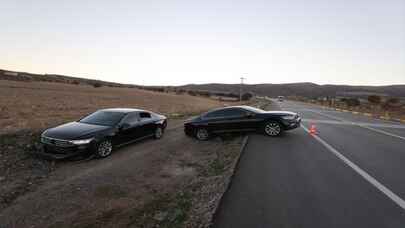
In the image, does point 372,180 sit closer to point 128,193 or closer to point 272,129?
point 128,193

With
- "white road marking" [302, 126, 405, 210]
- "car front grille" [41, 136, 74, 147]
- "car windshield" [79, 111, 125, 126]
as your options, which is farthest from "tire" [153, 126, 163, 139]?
"white road marking" [302, 126, 405, 210]

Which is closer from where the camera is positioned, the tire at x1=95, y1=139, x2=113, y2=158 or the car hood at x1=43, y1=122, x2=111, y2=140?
the car hood at x1=43, y1=122, x2=111, y2=140

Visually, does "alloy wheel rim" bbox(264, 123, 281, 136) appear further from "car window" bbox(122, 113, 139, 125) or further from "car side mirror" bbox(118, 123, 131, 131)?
"car side mirror" bbox(118, 123, 131, 131)

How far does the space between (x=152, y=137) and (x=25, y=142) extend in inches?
185

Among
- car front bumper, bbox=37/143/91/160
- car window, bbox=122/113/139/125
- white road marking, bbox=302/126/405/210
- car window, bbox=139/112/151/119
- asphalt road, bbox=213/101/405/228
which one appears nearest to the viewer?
asphalt road, bbox=213/101/405/228

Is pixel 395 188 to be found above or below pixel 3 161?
above

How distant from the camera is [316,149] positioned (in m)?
8.64

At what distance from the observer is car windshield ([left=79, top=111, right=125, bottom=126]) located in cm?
894

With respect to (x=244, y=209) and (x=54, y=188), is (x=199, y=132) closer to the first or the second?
(x=54, y=188)

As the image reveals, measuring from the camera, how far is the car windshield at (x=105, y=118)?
29.3 feet

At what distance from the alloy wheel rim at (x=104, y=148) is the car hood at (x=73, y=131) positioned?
18.2 inches

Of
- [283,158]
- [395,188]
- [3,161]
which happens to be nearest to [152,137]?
[3,161]

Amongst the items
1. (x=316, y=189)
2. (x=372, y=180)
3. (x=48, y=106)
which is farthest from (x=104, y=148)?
(x=48, y=106)

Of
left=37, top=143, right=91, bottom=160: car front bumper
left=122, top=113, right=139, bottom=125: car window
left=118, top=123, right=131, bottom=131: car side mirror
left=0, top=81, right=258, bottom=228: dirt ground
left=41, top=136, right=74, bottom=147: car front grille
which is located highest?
left=122, top=113, right=139, bottom=125: car window
